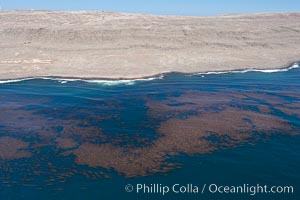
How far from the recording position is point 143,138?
2484 cm

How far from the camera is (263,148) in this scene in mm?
23250

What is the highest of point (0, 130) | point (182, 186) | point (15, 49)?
point (15, 49)

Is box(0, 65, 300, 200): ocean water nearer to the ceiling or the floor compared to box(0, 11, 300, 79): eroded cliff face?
nearer to the floor

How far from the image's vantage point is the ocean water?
19.3m

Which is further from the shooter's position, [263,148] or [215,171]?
[263,148]

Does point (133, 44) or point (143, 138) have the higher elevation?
point (133, 44)

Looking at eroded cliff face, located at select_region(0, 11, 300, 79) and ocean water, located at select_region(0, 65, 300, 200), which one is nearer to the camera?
ocean water, located at select_region(0, 65, 300, 200)

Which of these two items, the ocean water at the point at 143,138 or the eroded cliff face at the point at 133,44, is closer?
the ocean water at the point at 143,138

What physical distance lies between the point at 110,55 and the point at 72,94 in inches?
543

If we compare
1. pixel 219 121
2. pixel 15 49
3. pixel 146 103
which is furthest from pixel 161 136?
pixel 15 49

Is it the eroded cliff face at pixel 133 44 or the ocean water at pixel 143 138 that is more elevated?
the eroded cliff face at pixel 133 44

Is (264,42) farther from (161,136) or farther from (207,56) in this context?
(161,136)

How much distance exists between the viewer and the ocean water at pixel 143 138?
19.3 m

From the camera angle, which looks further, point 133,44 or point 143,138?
point 133,44
